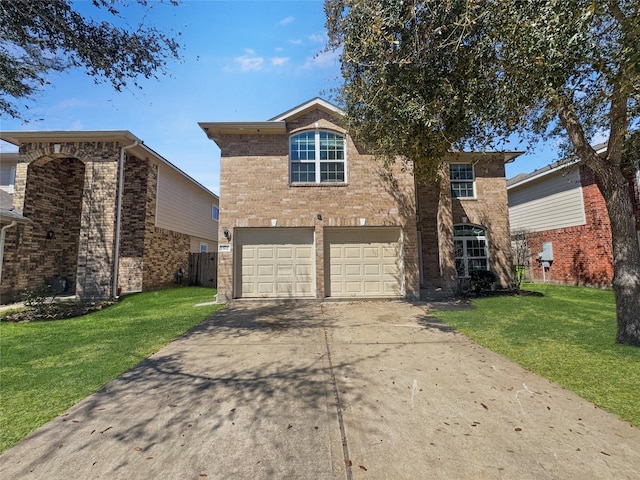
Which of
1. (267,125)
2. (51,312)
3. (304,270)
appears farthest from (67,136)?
(304,270)

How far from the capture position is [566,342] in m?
5.89

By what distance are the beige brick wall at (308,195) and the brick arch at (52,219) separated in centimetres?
687

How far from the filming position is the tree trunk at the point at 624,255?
5.51 meters

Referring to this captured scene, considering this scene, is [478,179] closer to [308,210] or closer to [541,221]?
[541,221]

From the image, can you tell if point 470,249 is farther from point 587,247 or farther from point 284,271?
point 284,271

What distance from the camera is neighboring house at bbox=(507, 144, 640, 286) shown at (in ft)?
44.3

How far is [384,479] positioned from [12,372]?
218 inches

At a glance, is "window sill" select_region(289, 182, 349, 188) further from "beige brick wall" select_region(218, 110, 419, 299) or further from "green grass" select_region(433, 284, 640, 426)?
"green grass" select_region(433, 284, 640, 426)

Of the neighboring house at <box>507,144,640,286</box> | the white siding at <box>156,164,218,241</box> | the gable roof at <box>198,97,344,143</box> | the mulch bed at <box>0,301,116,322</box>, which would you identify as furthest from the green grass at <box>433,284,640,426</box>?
the white siding at <box>156,164,218,241</box>

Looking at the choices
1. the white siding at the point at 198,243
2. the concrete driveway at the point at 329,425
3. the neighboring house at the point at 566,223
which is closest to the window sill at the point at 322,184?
the concrete driveway at the point at 329,425

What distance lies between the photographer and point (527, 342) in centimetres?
598

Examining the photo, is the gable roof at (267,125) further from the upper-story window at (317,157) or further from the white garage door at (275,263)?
the white garage door at (275,263)

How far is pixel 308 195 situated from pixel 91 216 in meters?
8.00

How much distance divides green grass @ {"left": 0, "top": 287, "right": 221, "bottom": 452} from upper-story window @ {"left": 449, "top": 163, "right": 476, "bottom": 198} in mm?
11353
